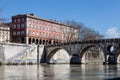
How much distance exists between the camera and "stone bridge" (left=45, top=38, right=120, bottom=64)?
285ft

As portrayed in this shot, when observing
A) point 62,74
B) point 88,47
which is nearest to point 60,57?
point 88,47

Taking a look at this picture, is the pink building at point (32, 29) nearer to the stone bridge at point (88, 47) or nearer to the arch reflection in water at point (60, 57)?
the arch reflection in water at point (60, 57)

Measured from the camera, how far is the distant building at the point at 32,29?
5261 inches

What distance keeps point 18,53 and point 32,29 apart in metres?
41.8

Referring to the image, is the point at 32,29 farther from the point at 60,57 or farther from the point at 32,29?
the point at 60,57

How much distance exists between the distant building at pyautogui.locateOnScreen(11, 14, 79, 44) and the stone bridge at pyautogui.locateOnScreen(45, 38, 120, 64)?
29353 mm

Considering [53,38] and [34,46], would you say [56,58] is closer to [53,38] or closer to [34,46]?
[34,46]

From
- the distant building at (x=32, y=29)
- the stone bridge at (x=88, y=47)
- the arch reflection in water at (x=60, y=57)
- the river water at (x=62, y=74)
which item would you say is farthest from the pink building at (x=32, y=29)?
the river water at (x=62, y=74)

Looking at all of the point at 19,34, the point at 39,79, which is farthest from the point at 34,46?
the point at 39,79

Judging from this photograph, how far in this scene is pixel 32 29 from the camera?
137 metres

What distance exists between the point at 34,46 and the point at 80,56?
14.9m

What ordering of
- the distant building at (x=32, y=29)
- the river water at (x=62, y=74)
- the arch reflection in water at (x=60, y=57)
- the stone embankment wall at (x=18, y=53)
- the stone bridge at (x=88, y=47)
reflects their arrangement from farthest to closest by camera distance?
the distant building at (x=32, y=29) < the arch reflection in water at (x=60, y=57) < the stone embankment wall at (x=18, y=53) < the stone bridge at (x=88, y=47) < the river water at (x=62, y=74)

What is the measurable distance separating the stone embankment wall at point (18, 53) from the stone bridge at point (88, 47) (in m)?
5.16

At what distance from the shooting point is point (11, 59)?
93125 millimetres
